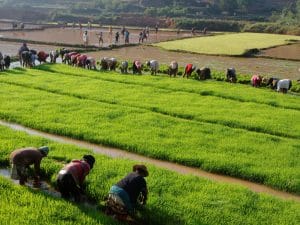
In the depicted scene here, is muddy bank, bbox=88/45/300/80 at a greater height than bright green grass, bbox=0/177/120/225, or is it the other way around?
muddy bank, bbox=88/45/300/80

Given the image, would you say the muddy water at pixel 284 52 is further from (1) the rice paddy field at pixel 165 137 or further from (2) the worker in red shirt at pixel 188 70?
(1) the rice paddy field at pixel 165 137

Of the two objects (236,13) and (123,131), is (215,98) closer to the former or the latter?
(123,131)

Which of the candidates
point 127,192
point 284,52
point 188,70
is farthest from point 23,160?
point 284,52

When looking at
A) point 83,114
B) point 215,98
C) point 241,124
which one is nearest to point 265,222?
point 241,124

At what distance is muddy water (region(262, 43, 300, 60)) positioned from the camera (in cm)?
2761

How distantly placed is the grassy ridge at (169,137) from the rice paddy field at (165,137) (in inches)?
1.0

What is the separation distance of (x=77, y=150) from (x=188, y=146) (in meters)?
2.69

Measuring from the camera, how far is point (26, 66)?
22.3 metres

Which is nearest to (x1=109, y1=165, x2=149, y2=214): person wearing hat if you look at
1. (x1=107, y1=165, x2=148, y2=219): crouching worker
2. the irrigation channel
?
(x1=107, y1=165, x2=148, y2=219): crouching worker

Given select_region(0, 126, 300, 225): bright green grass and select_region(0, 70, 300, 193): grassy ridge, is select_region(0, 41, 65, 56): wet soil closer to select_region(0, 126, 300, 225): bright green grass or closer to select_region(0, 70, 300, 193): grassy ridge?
select_region(0, 70, 300, 193): grassy ridge

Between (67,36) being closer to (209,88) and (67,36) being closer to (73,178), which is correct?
(209,88)

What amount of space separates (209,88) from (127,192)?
36.0 ft

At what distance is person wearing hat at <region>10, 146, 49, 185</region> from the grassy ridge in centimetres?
299

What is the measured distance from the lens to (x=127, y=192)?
7.13m
